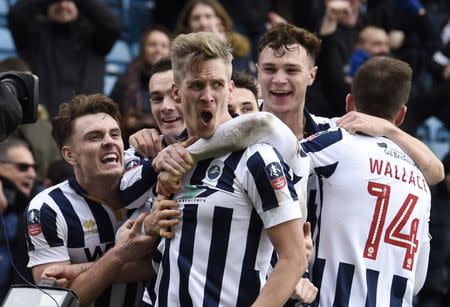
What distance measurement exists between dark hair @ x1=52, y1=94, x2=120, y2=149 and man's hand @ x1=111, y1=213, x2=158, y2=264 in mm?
772

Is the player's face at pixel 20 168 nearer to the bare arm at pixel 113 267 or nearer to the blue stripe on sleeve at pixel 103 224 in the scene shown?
the blue stripe on sleeve at pixel 103 224

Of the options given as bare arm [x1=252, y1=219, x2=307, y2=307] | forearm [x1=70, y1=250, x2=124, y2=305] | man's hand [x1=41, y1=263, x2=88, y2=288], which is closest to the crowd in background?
man's hand [x1=41, y1=263, x2=88, y2=288]

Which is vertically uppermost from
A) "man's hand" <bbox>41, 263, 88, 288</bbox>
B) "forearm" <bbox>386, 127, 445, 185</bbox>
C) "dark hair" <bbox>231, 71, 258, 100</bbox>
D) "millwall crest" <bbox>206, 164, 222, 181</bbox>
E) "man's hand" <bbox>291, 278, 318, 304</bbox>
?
"dark hair" <bbox>231, 71, 258, 100</bbox>

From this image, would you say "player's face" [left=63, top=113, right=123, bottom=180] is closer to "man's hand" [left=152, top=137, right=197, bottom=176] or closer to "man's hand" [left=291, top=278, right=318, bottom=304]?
"man's hand" [left=152, top=137, right=197, bottom=176]

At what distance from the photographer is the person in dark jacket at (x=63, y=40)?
10273mm

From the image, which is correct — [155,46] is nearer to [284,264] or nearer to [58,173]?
[58,173]

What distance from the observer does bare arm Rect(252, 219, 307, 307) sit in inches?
203

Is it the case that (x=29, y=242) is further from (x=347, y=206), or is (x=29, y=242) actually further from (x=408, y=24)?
(x=408, y=24)

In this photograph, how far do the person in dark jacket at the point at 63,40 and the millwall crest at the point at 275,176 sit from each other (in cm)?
515

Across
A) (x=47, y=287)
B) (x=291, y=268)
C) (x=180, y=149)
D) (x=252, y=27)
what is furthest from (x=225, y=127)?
(x=252, y=27)

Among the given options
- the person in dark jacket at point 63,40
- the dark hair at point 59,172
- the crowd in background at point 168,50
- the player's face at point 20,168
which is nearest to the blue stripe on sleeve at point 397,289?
the dark hair at point 59,172

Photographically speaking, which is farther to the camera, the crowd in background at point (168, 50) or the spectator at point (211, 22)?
the spectator at point (211, 22)

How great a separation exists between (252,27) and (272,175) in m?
6.37

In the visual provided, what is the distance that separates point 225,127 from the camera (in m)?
5.37
